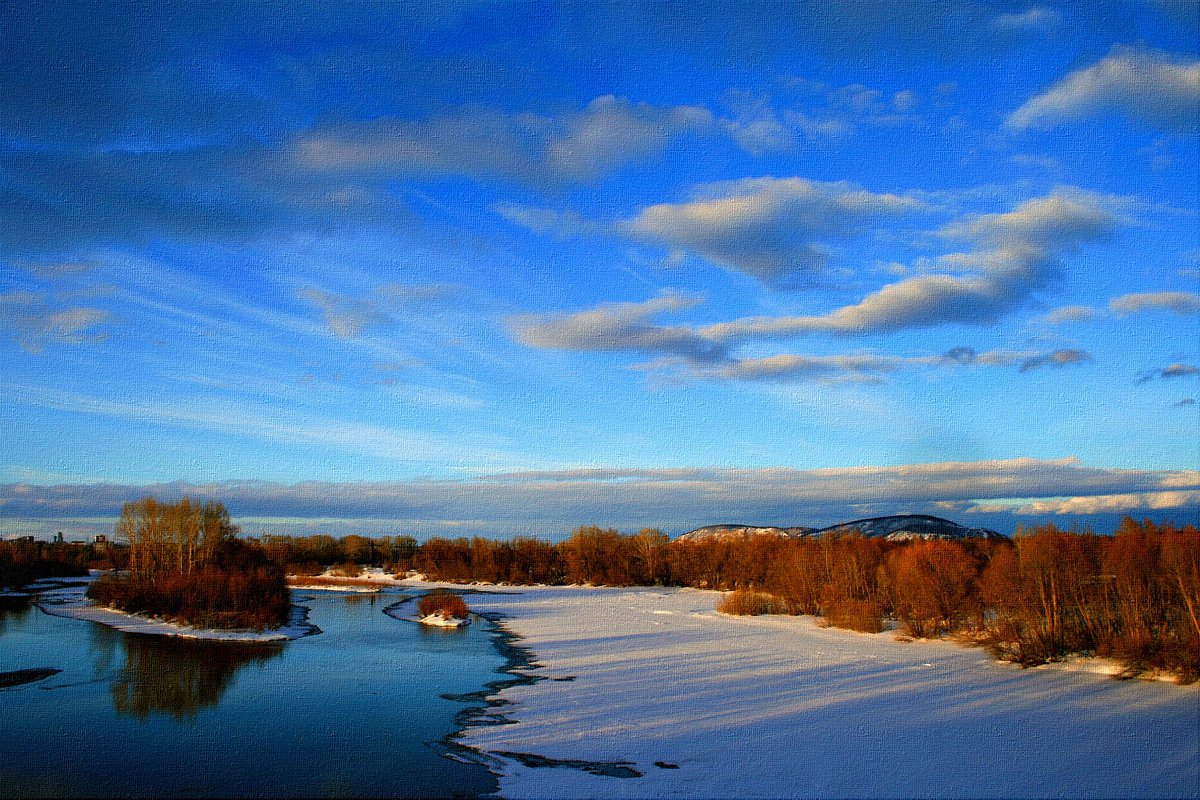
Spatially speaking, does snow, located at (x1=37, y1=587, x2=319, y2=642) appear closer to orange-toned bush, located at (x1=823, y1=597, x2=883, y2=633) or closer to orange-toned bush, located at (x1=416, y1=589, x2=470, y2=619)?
orange-toned bush, located at (x1=416, y1=589, x2=470, y2=619)

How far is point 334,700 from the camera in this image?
16547mm

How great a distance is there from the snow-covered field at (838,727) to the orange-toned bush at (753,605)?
13.0 metres

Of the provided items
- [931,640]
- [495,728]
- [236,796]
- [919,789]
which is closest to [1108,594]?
[931,640]

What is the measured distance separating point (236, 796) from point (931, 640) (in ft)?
73.0

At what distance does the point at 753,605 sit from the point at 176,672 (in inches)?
983

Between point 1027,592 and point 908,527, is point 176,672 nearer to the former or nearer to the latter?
point 1027,592

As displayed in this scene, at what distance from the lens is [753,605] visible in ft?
122

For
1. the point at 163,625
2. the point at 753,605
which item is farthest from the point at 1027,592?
the point at 163,625

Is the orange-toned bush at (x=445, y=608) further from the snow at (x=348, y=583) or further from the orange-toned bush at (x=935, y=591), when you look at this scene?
the snow at (x=348, y=583)

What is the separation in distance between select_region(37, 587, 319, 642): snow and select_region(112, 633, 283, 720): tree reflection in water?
1.01 metres

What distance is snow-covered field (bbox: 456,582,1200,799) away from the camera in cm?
1048

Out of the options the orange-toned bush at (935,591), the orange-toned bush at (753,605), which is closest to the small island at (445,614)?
the orange-toned bush at (753,605)

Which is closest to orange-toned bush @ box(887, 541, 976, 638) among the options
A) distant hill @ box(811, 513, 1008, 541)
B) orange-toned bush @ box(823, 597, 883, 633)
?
orange-toned bush @ box(823, 597, 883, 633)

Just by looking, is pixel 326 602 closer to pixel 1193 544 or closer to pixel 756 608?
pixel 756 608
